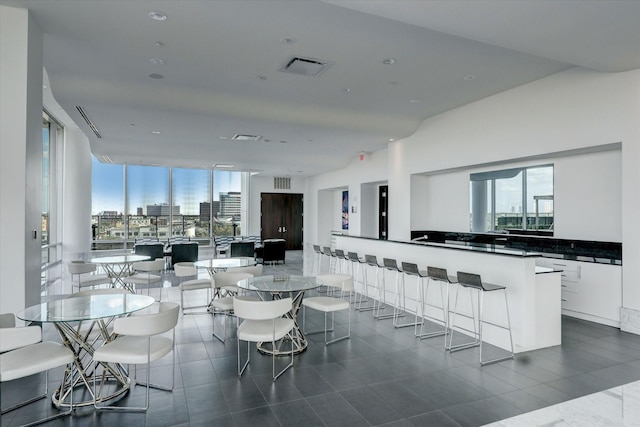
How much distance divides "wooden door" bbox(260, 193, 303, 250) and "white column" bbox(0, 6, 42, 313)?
1159 cm

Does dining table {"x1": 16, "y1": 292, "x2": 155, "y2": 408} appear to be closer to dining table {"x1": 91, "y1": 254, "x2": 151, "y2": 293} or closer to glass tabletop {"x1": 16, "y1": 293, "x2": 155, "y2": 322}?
glass tabletop {"x1": 16, "y1": 293, "x2": 155, "y2": 322}

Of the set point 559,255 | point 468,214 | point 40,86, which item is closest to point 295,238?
point 468,214

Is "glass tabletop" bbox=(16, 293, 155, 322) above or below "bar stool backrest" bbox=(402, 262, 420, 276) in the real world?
below

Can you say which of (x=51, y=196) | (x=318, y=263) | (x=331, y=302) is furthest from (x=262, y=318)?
(x=51, y=196)

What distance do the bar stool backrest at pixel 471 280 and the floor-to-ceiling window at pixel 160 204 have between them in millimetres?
10578

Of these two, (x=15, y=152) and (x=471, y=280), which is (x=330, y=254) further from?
(x=15, y=152)

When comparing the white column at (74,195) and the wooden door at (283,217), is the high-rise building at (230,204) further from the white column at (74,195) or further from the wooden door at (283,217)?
the white column at (74,195)

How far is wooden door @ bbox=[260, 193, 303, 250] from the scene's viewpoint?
15.2m

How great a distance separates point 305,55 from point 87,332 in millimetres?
3648

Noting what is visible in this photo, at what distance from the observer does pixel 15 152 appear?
3.52m

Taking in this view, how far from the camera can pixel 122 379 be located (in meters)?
3.20

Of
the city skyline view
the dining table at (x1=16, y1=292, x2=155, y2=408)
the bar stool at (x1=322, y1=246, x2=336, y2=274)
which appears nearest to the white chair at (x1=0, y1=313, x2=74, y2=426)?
the dining table at (x1=16, y1=292, x2=155, y2=408)

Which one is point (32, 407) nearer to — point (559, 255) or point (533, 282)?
point (533, 282)

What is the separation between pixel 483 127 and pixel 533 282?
3254 millimetres
